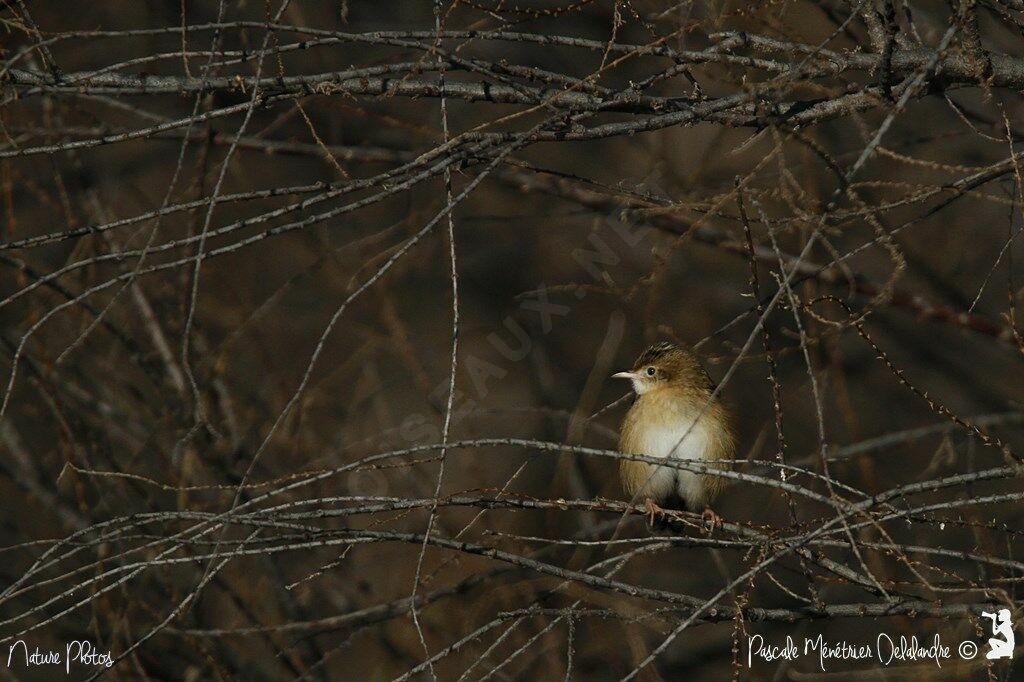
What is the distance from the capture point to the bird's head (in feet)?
19.6

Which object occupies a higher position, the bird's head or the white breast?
the bird's head

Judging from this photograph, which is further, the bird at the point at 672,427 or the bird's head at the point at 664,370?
the bird's head at the point at 664,370

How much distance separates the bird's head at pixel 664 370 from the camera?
598 centimetres

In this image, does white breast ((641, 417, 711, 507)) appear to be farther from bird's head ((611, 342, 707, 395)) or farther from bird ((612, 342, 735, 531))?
bird's head ((611, 342, 707, 395))

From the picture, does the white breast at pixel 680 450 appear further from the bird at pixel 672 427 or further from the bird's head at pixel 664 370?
the bird's head at pixel 664 370

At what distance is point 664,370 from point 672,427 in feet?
1.32

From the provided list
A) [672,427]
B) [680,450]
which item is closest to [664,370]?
[672,427]

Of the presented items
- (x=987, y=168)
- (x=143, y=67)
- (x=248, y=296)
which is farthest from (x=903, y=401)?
(x=987, y=168)

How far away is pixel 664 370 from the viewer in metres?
6.00

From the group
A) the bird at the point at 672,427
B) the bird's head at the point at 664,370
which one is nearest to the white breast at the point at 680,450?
the bird at the point at 672,427

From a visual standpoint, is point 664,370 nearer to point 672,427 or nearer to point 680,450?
point 672,427

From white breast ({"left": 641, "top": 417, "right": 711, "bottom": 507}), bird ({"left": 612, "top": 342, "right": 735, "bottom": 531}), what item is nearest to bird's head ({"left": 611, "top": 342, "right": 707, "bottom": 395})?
bird ({"left": 612, "top": 342, "right": 735, "bottom": 531})

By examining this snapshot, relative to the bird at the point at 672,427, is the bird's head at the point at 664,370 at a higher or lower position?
higher

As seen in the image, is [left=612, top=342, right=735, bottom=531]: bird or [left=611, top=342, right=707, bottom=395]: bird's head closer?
[left=612, top=342, right=735, bottom=531]: bird
